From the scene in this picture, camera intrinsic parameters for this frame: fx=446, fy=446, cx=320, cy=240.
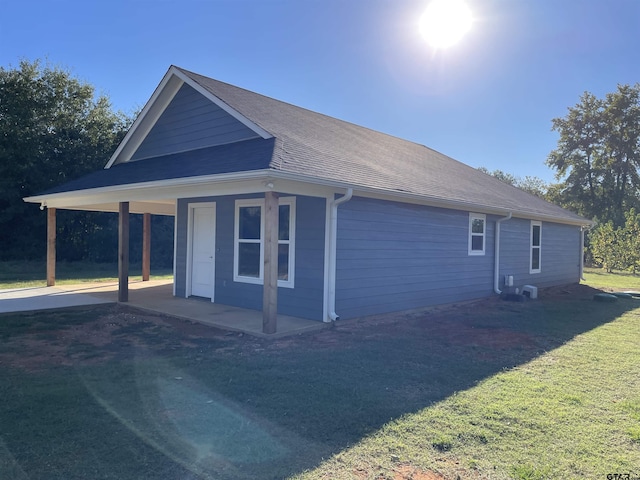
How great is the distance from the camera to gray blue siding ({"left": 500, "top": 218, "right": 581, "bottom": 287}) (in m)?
12.8

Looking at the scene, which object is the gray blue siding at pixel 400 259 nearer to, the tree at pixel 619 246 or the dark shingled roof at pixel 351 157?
the dark shingled roof at pixel 351 157

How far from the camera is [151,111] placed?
1110 cm

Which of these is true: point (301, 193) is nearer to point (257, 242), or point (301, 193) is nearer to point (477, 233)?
point (257, 242)

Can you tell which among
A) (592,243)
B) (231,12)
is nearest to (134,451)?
(231,12)

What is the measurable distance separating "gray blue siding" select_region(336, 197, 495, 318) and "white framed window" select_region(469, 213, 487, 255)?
6.4 inches

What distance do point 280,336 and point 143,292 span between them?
6.40 m

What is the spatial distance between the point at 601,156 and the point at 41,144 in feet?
119

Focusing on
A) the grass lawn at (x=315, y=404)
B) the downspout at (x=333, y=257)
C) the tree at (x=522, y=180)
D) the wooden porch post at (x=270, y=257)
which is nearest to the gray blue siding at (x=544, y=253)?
the grass lawn at (x=315, y=404)

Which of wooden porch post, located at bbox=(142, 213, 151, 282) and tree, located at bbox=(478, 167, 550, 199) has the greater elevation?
tree, located at bbox=(478, 167, 550, 199)

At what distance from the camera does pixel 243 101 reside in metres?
10.2

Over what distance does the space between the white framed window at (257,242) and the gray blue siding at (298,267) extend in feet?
0.42

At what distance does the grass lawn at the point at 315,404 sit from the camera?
3.11 meters

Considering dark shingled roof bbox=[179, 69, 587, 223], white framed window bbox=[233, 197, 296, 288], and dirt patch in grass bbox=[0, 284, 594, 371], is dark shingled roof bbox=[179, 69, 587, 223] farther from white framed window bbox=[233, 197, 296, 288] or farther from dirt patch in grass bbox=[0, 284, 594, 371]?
dirt patch in grass bbox=[0, 284, 594, 371]

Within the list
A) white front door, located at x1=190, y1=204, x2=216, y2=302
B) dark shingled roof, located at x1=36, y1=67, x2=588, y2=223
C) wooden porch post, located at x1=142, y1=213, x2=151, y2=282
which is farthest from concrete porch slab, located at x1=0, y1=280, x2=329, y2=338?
dark shingled roof, located at x1=36, y1=67, x2=588, y2=223
